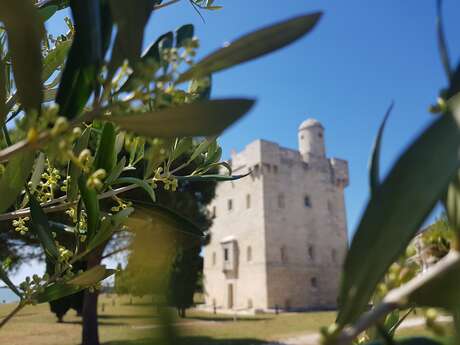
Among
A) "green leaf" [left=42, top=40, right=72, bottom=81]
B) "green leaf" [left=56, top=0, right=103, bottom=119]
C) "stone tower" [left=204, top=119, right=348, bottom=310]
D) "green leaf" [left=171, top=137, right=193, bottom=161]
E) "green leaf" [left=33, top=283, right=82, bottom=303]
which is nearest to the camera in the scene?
"green leaf" [left=56, top=0, right=103, bottom=119]

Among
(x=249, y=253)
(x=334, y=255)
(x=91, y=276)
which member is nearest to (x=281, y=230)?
(x=249, y=253)

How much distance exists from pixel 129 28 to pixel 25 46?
154mm

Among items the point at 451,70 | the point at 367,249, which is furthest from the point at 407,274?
the point at 451,70

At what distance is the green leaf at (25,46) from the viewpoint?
0.56 metres

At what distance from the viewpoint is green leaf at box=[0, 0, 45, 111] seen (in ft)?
1.83

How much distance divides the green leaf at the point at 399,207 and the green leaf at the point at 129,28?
0.36 meters

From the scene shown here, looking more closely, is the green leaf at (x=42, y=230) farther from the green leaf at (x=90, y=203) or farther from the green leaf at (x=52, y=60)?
the green leaf at (x=52, y=60)

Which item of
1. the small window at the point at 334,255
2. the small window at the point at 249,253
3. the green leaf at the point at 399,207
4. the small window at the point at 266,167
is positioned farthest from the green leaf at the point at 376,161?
the small window at the point at 334,255

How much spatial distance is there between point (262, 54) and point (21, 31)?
33cm

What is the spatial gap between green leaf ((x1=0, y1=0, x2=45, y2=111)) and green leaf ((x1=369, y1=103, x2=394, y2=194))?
470 millimetres

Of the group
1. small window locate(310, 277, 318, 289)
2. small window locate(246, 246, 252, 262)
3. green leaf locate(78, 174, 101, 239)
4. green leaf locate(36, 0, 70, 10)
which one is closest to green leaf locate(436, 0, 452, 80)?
green leaf locate(78, 174, 101, 239)

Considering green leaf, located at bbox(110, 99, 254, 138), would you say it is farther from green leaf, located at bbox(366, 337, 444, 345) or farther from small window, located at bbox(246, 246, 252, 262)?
small window, located at bbox(246, 246, 252, 262)

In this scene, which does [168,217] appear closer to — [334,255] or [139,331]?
[139,331]

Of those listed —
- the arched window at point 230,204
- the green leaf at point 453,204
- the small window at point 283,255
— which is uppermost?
the arched window at point 230,204
